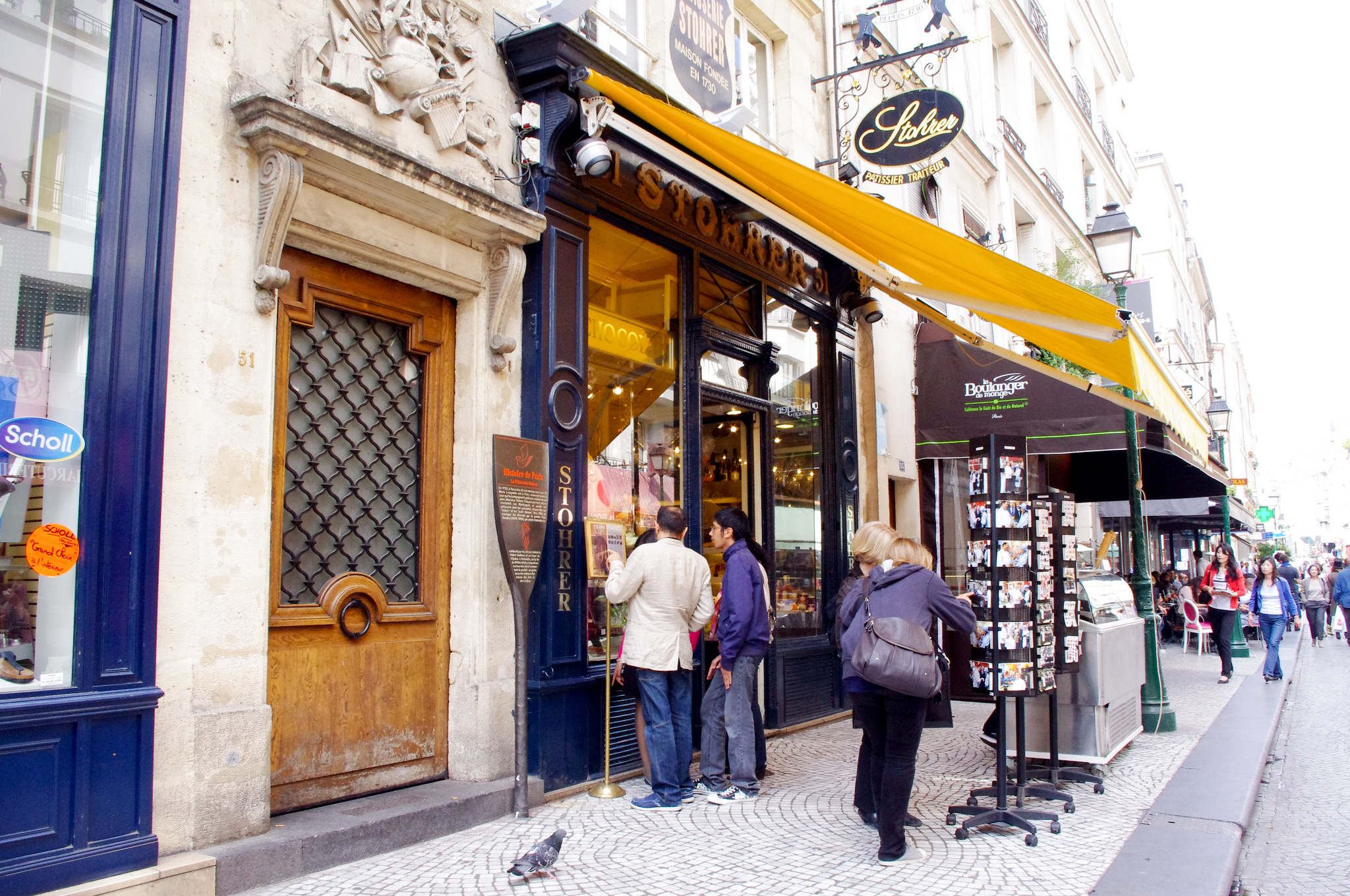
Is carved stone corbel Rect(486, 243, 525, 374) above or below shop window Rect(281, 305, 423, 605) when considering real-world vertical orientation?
above

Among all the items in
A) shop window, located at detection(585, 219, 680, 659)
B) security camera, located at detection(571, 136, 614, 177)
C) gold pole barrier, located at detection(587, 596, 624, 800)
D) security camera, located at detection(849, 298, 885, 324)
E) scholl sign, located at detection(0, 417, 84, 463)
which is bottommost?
gold pole barrier, located at detection(587, 596, 624, 800)

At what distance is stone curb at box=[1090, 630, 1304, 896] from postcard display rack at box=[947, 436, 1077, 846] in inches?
21.6

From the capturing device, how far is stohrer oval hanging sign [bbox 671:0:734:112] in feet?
25.9

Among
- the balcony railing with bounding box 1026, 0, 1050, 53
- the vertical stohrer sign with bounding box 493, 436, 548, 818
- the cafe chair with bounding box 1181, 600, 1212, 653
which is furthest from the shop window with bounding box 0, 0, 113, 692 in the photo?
the balcony railing with bounding box 1026, 0, 1050, 53

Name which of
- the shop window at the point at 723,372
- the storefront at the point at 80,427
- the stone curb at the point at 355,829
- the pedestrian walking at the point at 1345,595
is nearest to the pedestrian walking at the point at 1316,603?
the pedestrian walking at the point at 1345,595

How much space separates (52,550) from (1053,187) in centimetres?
1814

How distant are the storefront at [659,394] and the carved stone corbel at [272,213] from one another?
5.82ft

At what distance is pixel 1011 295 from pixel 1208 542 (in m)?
36.0

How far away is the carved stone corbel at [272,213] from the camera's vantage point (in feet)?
14.4

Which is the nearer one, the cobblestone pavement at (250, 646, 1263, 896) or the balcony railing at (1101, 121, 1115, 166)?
the cobblestone pavement at (250, 646, 1263, 896)

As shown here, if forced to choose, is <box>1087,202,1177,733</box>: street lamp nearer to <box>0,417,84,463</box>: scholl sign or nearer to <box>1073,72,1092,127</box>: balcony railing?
<box>0,417,84,463</box>: scholl sign

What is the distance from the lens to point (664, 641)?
18.7 ft

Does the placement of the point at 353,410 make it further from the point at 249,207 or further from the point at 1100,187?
the point at 1100,187

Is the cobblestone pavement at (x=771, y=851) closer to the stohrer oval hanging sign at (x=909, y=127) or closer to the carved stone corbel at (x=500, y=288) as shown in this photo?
the carved stone corbel at (x=500, y=288)
